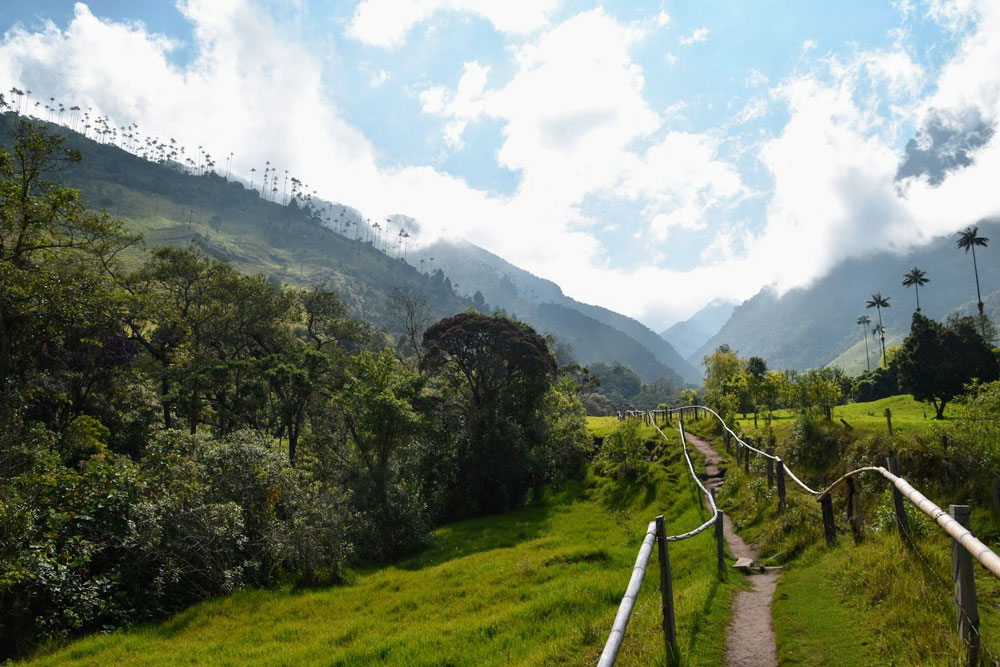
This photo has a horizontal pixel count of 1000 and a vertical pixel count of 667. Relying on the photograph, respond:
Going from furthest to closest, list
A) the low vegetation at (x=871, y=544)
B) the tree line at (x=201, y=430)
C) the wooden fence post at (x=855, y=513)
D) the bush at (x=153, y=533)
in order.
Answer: the tree line at (x=201, y=430) < the bush at (x=153, y=533) < the wooden fence post at (x=855, y=513) < the low vegetation at (x=871, y=544)

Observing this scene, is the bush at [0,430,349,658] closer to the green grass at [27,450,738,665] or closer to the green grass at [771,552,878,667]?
the green grass at [27,450,738,665]

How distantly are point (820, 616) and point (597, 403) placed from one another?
110 metres

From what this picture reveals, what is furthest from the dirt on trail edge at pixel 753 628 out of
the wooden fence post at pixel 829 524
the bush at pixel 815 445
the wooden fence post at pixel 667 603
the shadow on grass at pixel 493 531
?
the shadow on grass at pixel 493 531

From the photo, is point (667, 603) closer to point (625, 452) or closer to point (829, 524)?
point (829, 524)

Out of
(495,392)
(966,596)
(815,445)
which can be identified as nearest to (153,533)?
(966,596)

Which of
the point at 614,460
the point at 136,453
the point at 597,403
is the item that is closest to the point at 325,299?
the point at 136,453

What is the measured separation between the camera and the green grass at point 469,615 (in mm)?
8617

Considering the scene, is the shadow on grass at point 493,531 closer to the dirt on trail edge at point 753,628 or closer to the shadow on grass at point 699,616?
the dirt on trail edge at point 753,628

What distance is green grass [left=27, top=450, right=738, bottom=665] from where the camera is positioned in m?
8.62

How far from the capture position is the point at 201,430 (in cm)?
2609

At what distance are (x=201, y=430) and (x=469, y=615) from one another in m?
19.8

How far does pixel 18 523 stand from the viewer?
12930mm

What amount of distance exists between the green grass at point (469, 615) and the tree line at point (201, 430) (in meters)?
1.71

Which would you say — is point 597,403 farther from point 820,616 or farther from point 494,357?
point 820,616
